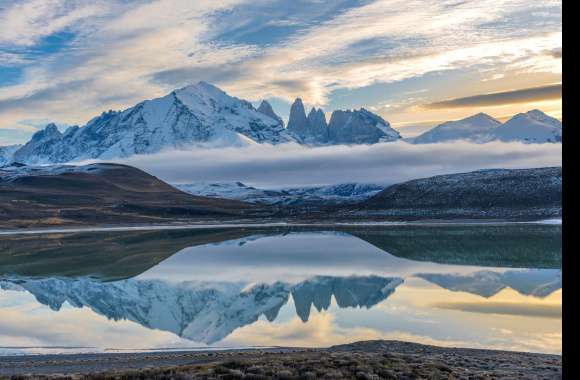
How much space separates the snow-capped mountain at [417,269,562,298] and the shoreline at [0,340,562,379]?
21165 millimetres

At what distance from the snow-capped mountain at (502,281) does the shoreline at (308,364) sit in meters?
21.2

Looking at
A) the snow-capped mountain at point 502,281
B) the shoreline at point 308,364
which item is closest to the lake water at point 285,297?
the snow-capped mountain at point 502,281

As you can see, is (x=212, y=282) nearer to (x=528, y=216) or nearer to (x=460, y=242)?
(x=460, y=242)

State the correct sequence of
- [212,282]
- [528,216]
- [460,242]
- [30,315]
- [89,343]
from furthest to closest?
[528,216] < [460,242] < [212,282] < [30,315] < [89,343]

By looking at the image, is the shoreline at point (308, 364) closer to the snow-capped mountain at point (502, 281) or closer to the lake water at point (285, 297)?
the lake water at point (285, 297)

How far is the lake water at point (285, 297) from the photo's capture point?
111ft

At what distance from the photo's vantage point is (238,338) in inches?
1358

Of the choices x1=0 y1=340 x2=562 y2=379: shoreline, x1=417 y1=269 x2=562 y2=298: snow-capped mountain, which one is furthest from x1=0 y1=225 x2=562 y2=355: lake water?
x1=0 y1=340 x2=562 y2=379: shoreline

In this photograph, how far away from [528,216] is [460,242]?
70.0 m

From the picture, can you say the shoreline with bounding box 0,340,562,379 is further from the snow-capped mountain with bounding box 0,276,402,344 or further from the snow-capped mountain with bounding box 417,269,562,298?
the snow-capped mountain with bounding box 417,269,562,298

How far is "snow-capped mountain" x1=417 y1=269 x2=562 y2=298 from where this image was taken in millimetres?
47634

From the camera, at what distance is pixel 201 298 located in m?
49.2
